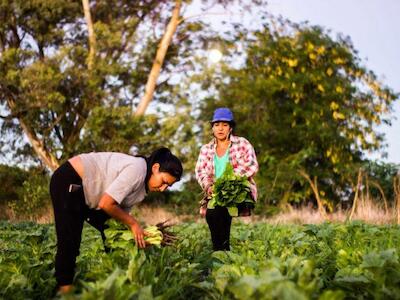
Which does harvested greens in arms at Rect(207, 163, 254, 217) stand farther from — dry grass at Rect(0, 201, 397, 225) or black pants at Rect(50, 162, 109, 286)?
dry grass at Rect(0, 201, 397, 225)

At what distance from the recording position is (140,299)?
315cm

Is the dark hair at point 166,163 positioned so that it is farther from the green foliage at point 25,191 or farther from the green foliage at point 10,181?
the green foliage at point 10,181

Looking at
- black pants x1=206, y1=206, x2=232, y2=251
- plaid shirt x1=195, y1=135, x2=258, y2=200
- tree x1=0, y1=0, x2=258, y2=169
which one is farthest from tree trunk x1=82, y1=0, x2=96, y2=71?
black pants x1=206, y1=206, x2=232, y2=251

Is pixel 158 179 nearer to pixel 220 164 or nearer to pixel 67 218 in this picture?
pixel 67 218

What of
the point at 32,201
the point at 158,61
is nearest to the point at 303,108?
the point at 158,61

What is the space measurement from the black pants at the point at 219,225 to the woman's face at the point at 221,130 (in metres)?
0.81

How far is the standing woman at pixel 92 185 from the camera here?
4.36 meters

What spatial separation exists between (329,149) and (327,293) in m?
17.9

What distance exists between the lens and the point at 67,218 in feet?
14.6

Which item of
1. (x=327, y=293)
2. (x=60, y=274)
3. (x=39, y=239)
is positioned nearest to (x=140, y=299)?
(x=327, y=293)

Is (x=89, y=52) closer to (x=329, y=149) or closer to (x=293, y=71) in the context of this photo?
(x=293, y=71)

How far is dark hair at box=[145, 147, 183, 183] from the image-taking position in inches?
172

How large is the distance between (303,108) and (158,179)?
664 inches

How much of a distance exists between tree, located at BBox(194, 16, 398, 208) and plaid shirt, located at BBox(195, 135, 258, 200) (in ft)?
41.7
